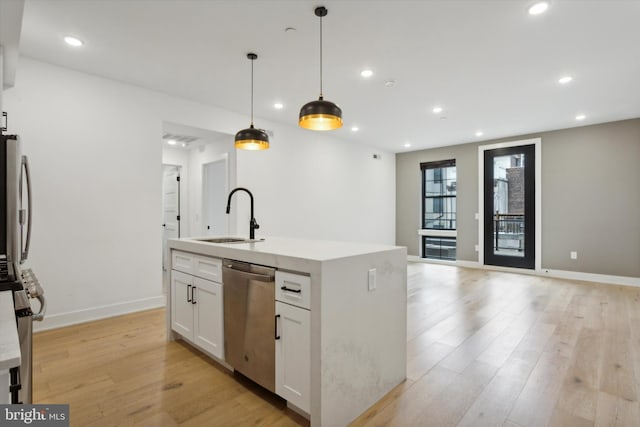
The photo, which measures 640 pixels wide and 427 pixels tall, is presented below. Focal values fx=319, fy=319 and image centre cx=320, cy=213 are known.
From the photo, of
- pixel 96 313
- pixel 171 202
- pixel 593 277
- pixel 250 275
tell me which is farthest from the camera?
pixel 171 202

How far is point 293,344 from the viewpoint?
5.89ft

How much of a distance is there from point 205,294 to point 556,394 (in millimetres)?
2547

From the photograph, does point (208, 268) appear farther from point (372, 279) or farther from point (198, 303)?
point (372, 279)

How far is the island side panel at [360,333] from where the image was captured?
1.68 m

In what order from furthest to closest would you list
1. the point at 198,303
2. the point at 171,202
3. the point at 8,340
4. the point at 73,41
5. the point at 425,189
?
1. the point at 425,189
2. the point at 171,202
3. the point at 73,41
4. the point at 198,303
5. the point at 8,340

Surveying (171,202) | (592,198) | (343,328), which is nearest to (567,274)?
(592,198)

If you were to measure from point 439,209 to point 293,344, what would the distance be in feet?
21.9

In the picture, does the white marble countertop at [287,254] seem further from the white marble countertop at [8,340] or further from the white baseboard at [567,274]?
the white baseboard at [567,274]

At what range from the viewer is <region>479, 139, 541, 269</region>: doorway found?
20.4 ft

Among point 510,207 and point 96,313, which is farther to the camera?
point 510,207

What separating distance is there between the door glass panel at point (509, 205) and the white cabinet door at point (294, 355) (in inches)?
243

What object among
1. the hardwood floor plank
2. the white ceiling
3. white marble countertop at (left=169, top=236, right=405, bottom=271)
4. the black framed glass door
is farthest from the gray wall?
white marble countertop at (left=169, top=236, right=405, bottom=271)

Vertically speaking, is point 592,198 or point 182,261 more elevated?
point 592,198

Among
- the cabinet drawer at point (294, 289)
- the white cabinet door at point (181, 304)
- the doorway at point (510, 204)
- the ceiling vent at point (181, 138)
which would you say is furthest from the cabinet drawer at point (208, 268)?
the doorway at point (510, 204)
